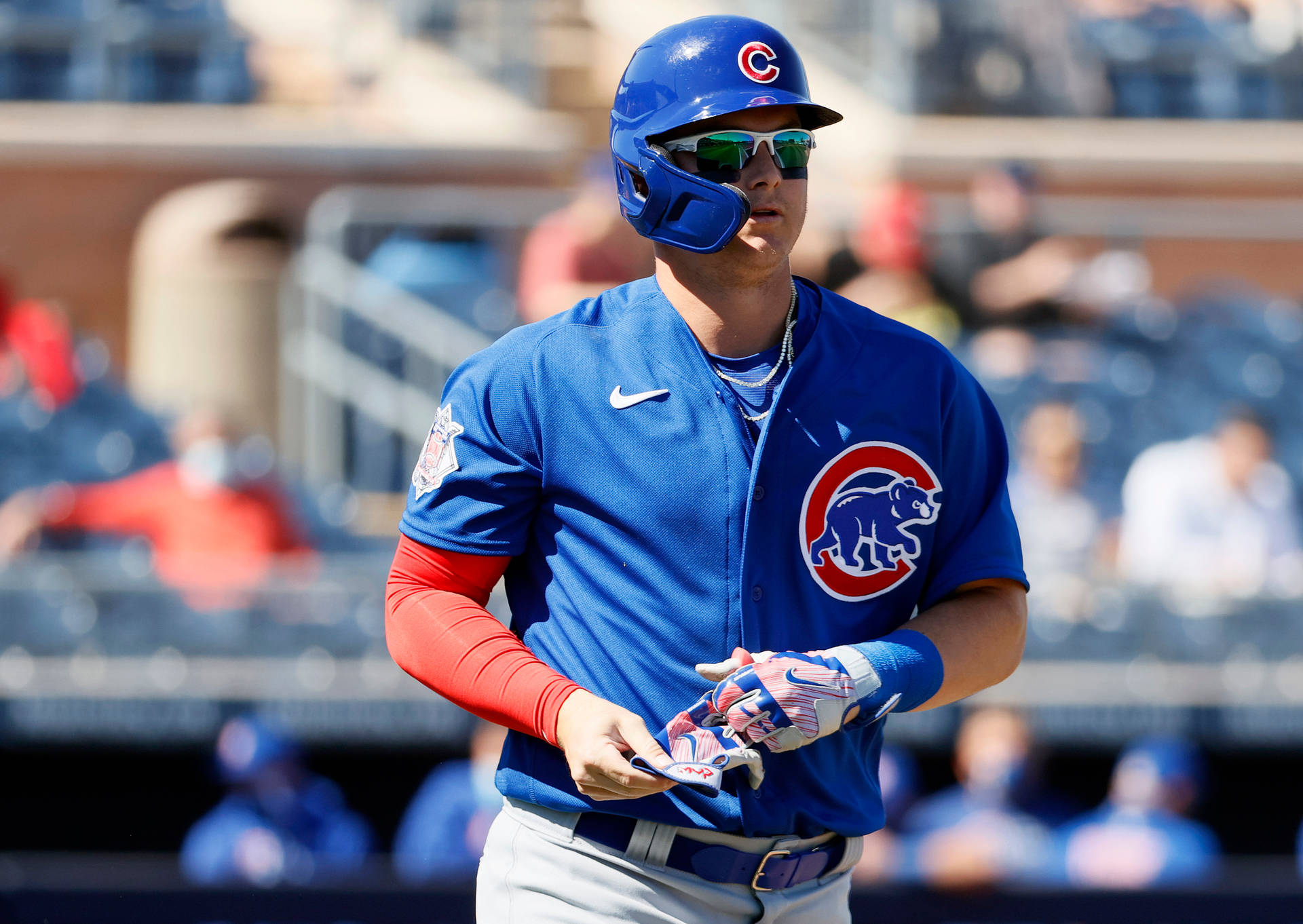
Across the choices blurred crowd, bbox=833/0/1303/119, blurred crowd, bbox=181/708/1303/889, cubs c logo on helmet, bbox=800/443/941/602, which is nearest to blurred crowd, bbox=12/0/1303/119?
blurred crowd, bbox=833/0/1303/119

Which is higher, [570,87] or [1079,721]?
[570,87]

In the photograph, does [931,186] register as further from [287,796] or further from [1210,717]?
[287,796]

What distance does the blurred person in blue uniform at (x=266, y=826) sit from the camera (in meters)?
5.77

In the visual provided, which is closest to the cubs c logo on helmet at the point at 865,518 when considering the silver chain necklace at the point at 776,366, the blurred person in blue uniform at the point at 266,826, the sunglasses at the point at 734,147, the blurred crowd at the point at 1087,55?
the silver chain necklace at the point at 776,366

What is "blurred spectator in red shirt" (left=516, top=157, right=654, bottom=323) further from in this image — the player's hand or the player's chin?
the player's hand

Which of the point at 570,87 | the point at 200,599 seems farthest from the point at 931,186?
the point at 200,599

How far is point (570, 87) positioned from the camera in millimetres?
10469

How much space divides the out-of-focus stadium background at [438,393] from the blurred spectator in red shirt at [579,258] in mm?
26

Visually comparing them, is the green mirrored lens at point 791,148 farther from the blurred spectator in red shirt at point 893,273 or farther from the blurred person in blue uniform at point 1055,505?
the blurred spectator in red shirt at point 893,273

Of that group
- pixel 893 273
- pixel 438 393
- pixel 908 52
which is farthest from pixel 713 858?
pixel 908 52

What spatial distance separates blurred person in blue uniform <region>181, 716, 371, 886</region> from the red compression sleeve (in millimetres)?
4046

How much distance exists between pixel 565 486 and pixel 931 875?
3.71 metres

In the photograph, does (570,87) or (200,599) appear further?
(570,87)

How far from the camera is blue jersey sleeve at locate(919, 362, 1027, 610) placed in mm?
1918
